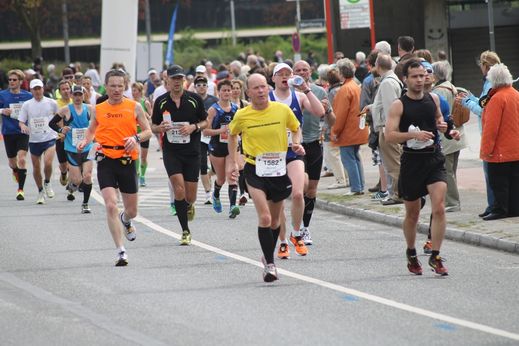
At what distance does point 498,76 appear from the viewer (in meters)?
15.8

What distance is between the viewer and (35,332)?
402 inches

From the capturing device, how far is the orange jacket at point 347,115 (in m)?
19.8

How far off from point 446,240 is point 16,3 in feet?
173

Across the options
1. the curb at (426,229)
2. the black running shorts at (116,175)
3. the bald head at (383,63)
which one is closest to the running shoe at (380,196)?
the curb at (426,229)

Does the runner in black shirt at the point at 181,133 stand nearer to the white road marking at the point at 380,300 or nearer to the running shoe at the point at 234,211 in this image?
the white road marking at the point at 380,300

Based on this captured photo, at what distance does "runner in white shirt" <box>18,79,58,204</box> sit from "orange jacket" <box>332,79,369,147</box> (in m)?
4.66

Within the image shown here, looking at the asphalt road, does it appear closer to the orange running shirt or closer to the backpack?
the orange running shirt

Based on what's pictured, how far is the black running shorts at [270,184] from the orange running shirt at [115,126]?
69.2 inches

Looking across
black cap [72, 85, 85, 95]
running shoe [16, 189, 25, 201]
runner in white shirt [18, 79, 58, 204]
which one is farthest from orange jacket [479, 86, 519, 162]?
running shoe [16, 189, 25, 201]

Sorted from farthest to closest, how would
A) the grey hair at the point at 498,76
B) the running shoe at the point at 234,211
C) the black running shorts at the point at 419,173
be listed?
the running shoe at the point at 234,211 < the grey hair at the point at 498,76 < the black running shorts at the point at 419,173

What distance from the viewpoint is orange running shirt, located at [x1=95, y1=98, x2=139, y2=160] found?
14.1 meters

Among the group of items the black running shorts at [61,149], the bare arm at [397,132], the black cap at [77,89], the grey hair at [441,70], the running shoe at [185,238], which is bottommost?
the running shoe at [185,238]

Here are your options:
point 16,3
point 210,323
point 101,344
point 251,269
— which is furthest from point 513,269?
point 16,3

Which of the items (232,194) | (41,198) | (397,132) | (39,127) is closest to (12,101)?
(39,127)
